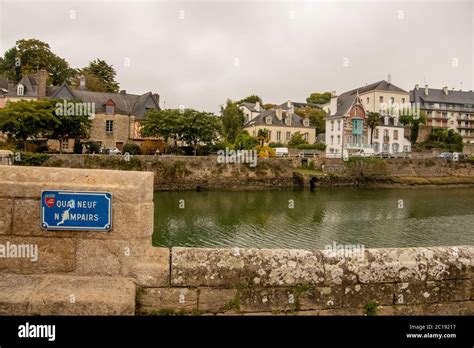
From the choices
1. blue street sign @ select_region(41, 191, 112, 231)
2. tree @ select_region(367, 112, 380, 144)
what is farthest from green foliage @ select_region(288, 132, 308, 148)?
blue street sign @ select_region(41, 191, 112, 231)

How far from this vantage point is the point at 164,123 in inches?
1825

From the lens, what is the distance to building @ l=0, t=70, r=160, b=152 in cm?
5109

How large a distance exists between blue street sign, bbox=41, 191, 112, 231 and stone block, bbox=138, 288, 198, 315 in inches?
28.7

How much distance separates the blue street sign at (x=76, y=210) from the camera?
131 inches

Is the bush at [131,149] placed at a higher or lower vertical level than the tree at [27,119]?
lower

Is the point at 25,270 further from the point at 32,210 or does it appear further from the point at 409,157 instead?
the point at 409,157

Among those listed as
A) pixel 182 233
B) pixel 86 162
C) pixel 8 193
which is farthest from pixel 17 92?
pixel 8 193

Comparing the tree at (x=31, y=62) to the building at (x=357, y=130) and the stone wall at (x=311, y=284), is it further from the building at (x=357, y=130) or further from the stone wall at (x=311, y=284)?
the stone wall at (x=311, y=284)

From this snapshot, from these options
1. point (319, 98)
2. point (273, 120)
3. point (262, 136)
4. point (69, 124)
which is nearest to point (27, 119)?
point (69, 124)

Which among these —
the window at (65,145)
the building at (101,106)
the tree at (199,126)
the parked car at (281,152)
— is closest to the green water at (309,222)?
the tree at (199,126)

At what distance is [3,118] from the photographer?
39.3 m
